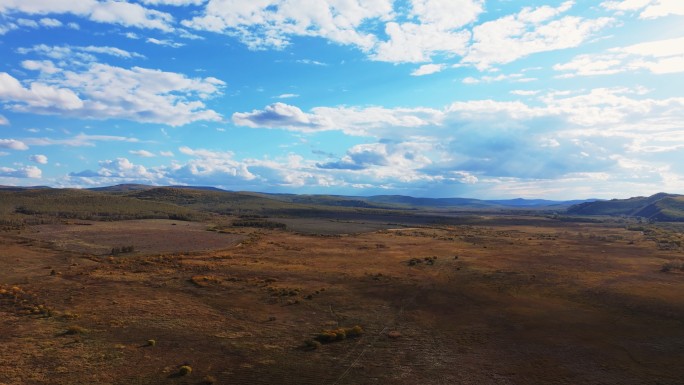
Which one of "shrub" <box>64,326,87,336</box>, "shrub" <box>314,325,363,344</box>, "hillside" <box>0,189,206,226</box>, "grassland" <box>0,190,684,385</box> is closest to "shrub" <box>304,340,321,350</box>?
"grassland" <box>0,190,684,385</box>

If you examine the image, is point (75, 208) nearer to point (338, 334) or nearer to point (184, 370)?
point (338, 334)

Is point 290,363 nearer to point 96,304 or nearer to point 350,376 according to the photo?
point 350,376

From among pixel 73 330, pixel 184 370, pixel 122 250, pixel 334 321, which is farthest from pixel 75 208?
pixel 184 370

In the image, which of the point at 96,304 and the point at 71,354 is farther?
the point at 96,304

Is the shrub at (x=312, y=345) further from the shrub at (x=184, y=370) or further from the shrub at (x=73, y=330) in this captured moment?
the shrub at (x=73, y=330)

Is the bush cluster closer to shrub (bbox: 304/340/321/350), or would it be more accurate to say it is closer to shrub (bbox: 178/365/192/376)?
shrub (bbox: 304/340/321/350)

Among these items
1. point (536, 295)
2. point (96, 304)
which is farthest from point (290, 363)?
point (536, 295)

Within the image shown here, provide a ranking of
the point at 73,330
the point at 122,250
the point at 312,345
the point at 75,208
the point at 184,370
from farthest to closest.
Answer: the point at 75,208
the point at 122,250
the point at 73,330
the point at 312,345
the point at 184,370

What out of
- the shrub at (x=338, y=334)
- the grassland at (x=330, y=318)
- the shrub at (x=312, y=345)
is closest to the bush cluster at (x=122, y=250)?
the grassland at (x=330, y=318)
